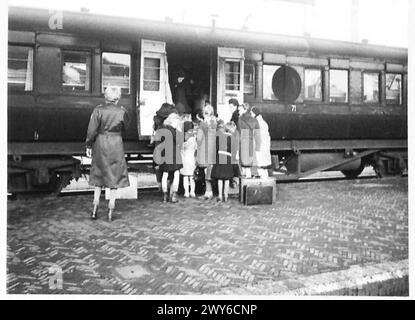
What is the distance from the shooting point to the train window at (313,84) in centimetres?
986

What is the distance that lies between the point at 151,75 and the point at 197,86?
2.59 m

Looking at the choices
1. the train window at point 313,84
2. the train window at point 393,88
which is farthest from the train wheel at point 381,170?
the train window at point 313,84

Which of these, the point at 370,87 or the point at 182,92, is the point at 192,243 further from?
the point at 370,87

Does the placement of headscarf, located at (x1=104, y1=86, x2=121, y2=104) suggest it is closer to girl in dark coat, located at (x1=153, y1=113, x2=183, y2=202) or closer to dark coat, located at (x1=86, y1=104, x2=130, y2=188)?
dark coat, located at (x1=86, y1=104, x2=130, y2=188)

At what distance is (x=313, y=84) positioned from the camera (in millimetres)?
9930

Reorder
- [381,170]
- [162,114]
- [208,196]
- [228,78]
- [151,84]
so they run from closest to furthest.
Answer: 1. [162,114]
2. [208,196]
3. [151,84]
4. [228,78]
5. [381,170]

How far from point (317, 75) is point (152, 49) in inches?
163

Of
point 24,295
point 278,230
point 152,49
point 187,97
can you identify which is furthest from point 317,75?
point 24,295

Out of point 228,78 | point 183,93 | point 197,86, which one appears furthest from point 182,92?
point 228,78

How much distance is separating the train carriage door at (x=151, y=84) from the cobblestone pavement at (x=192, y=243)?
1.47 meters

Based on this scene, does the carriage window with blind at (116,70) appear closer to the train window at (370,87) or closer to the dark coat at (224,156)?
the dark coat at (224,156)

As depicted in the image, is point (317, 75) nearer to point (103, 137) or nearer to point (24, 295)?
point (103, 137)
